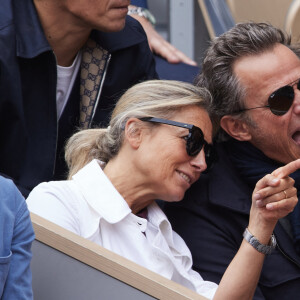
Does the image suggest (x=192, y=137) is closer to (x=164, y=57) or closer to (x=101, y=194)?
(x=101, y=194)

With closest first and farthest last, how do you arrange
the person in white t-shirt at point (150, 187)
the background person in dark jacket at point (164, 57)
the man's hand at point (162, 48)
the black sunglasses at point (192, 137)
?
the person in white t-shirt at point (150, 187) → the black sunglasses at point (192, 137) → the background person in dark jacket at point (164, 57) → the man's hand at point (162, 48)

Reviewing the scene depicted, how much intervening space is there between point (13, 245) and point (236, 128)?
43.3 inches

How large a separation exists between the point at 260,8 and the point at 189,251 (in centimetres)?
137

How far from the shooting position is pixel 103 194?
2258 mm

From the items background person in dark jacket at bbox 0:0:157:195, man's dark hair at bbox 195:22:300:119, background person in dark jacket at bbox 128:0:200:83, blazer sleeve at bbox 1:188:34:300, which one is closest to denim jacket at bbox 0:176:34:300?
blazer sleeve at bbox 1:188:34:300

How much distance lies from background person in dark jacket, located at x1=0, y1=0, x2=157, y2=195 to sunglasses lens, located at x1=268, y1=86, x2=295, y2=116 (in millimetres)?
535

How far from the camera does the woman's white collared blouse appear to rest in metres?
2.19

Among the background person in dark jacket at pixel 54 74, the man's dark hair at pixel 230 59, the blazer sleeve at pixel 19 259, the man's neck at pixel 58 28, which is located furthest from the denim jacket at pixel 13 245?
the man's neck at pixel 58 28

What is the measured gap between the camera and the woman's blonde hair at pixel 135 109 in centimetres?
239

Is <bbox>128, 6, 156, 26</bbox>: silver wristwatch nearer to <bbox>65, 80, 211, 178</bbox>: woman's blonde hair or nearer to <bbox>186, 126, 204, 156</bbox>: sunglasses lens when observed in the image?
<bbox>65, 80, 211, 178</bbox>: woman's blonde hair

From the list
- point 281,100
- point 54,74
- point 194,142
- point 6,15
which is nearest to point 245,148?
point 281,100

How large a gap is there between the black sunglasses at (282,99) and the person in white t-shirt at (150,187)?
0.66 feet

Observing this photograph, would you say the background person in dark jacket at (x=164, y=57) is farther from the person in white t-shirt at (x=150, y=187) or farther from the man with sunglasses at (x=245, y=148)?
the person in white t-shirt at (x=150, y=187)

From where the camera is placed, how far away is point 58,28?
8.95 feet
